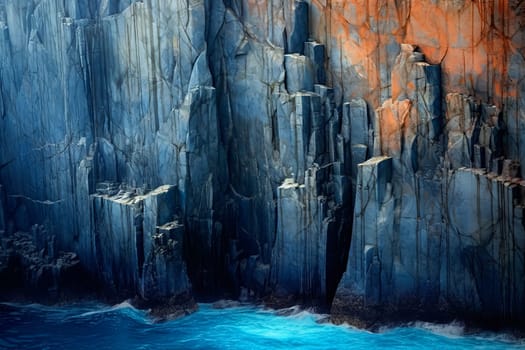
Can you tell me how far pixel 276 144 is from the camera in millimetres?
36250

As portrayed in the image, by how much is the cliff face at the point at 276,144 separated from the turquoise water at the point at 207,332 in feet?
2.83

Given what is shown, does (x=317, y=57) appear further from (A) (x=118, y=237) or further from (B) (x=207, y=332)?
(B) (x=207, y=332)

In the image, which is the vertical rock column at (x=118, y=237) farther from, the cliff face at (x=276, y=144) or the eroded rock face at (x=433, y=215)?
the eroded rock face at (x=433, y=215)

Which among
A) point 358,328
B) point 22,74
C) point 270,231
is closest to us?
point 358,328

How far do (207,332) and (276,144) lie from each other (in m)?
6.42

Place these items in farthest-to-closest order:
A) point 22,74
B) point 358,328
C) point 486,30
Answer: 1. point 22,74
2. point 358,328
3. point 486,30

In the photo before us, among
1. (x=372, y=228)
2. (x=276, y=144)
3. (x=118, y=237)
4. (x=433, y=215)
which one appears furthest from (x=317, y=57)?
(x=118, y=237)

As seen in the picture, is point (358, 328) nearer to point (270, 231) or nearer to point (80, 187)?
point (270, 231)

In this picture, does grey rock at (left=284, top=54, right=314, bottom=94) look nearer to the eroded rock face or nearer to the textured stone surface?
the eroded rock face

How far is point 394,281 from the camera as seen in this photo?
33781 mm

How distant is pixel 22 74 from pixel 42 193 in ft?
14.0

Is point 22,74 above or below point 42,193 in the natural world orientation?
above

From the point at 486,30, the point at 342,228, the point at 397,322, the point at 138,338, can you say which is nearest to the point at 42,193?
the point at 138,338

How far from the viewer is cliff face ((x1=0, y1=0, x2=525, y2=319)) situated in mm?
32281
